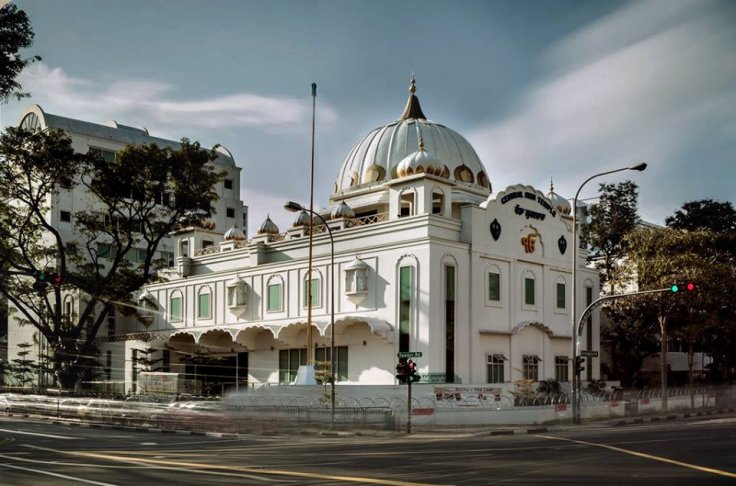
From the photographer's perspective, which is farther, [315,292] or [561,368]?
[561,368]

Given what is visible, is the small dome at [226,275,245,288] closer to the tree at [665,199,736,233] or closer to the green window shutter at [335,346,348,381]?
the green window shutter at [335,346,348,381]

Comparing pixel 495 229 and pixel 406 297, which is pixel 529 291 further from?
pixel 406 297

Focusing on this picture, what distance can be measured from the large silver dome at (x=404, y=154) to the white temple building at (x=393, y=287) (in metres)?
0.10

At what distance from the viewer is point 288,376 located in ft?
166

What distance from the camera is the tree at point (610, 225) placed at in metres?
64.9

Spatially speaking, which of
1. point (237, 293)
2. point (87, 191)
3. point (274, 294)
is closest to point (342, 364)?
point (274, 294)

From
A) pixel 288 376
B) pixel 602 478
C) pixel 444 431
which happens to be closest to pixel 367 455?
pixel 602 478

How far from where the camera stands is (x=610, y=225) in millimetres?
64938

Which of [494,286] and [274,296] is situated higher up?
[494,286]

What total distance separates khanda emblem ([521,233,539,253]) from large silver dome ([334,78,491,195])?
292 inches

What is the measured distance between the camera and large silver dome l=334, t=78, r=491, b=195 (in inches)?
2217

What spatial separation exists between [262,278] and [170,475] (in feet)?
117

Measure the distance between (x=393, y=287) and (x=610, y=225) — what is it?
26538mm

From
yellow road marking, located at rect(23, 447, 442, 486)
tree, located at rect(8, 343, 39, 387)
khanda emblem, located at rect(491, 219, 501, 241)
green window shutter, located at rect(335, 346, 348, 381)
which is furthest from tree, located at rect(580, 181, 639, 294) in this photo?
yellow road marking, located at rect(23, 447, 442, 486)
